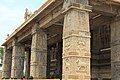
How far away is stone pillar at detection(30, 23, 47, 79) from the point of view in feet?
45.2

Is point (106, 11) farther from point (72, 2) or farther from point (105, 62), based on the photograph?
point (105, 62)

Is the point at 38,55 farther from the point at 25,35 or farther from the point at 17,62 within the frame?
the point at 17,62

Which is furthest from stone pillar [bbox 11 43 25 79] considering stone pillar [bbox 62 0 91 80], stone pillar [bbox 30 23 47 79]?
stone pillar [bbox 62 0 91 80]

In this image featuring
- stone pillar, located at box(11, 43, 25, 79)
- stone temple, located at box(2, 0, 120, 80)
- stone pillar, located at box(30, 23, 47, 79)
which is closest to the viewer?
stone temple, located at box(2, 0, 120, 80)

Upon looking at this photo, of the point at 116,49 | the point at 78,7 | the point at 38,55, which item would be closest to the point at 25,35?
the point at 38,55

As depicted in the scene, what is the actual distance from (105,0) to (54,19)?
3.51m

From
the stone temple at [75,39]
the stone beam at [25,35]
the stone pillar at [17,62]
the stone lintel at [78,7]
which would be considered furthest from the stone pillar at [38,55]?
the stone lintel at [78,7]

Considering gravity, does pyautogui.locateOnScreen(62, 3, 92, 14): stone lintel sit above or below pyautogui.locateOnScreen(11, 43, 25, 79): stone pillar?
above

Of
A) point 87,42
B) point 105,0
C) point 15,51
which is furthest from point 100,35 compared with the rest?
point 15,51

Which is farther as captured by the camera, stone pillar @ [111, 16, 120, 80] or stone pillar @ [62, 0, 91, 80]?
stone pillar @ [111, 16, 120, 80]

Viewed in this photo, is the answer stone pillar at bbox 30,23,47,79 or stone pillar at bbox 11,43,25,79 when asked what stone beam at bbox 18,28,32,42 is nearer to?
stone pillar at bbox 11,43,25,79

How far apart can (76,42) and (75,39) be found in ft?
0.47

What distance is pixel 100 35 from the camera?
1602 centimetres

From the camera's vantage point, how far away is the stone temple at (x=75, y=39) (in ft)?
30.4
